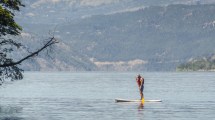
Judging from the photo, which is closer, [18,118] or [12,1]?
[12,1]

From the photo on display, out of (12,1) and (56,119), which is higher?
(12,1)

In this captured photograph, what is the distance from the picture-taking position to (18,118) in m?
83.3

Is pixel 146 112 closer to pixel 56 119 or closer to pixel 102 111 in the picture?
pixel 102 111

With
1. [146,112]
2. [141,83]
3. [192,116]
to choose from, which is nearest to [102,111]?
[146,112]

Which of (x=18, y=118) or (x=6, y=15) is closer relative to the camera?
(x=6, y=15)

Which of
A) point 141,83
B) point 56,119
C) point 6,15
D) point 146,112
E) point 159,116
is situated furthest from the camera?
point 141,83

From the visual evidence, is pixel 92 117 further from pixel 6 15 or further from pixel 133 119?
pixel 6 15

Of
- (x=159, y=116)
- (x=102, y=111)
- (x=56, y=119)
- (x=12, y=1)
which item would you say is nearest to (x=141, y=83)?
(x=102, y=111)

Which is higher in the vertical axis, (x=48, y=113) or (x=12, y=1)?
(x=12, y=1)

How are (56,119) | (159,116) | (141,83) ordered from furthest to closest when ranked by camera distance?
(141,83), (159,116), (56,119)

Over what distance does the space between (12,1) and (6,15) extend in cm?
478

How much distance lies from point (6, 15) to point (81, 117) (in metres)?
17.9

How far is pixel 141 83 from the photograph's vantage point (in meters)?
116

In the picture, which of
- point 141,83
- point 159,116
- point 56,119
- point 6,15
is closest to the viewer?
point 6,15
